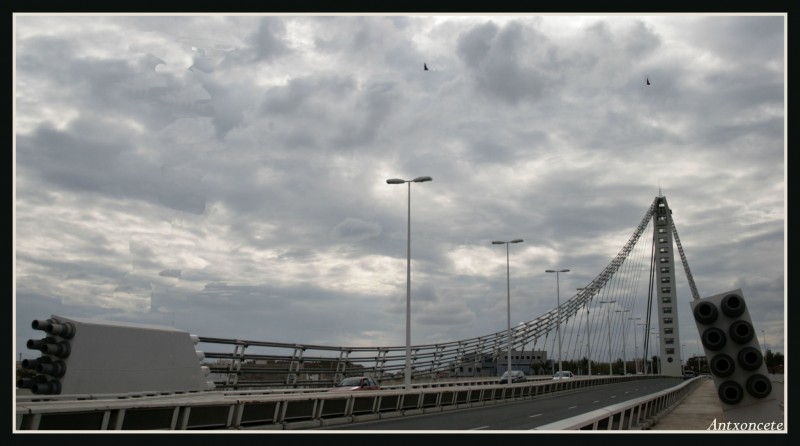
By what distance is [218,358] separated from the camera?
101 ft

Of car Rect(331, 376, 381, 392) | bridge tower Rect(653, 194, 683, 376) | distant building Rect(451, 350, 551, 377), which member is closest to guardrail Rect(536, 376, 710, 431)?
car Rect(331, 376, 381, 392)

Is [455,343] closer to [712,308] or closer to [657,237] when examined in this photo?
[712,308]

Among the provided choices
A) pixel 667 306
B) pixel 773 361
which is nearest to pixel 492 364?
pixel 667 306

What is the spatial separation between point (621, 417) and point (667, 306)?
389 ft

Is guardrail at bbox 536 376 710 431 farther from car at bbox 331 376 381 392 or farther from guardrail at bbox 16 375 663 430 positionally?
car at bbox 331 376 381 392

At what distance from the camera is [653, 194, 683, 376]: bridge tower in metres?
125

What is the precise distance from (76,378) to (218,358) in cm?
1046

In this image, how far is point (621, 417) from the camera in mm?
16562

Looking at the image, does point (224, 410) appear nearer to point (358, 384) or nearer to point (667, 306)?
point (358, 384)

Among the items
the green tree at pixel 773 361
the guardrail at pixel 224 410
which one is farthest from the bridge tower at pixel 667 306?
the guardrail at pixel 224 410

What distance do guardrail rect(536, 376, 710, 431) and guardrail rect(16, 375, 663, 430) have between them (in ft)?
26.8

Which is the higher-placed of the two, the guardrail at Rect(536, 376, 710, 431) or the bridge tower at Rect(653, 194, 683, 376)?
the bridge tower at Rect(653, 194, 683, 376)

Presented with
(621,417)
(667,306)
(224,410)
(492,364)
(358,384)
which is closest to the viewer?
(621,417)

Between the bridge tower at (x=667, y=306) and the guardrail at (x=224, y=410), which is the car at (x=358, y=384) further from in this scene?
the bridge tower at (x=667, y=306)
